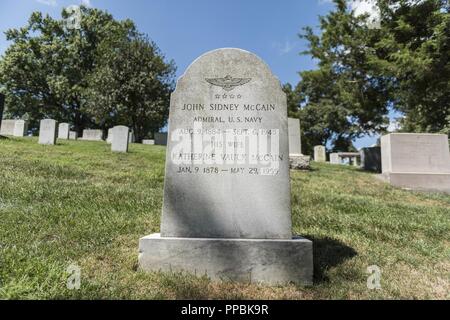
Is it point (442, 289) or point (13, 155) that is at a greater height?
point (13, 155)

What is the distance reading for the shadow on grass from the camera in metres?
3.26

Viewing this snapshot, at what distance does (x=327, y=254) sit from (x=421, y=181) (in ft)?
31.0

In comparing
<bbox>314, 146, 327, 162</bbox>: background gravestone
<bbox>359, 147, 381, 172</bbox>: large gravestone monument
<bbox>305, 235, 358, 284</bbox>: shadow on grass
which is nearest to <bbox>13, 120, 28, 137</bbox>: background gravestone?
<bbox>359, 147, 381, 172</bbox>: large gravestone monument

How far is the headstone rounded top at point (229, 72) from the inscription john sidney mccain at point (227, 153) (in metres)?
0.01

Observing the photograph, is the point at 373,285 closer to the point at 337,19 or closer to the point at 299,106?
the point at 337,19

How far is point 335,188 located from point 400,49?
32.0 ft

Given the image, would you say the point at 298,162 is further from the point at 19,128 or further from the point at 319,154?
the point at 19,128

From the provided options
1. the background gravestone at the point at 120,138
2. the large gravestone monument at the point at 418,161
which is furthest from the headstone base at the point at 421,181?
the background gravestone at the point at 120,138

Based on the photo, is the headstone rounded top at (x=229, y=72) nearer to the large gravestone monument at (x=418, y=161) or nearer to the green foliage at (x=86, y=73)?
the large gravestone monument at (x=418, y=161)

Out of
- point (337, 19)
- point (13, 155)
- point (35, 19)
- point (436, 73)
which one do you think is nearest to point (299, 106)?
point (337, 19)

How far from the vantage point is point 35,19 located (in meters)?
38.2

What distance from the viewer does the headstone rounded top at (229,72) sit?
11.9 ft

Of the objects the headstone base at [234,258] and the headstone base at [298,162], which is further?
the headstone base at [298,162]

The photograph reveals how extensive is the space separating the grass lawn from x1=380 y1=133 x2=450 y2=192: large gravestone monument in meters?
4.72
